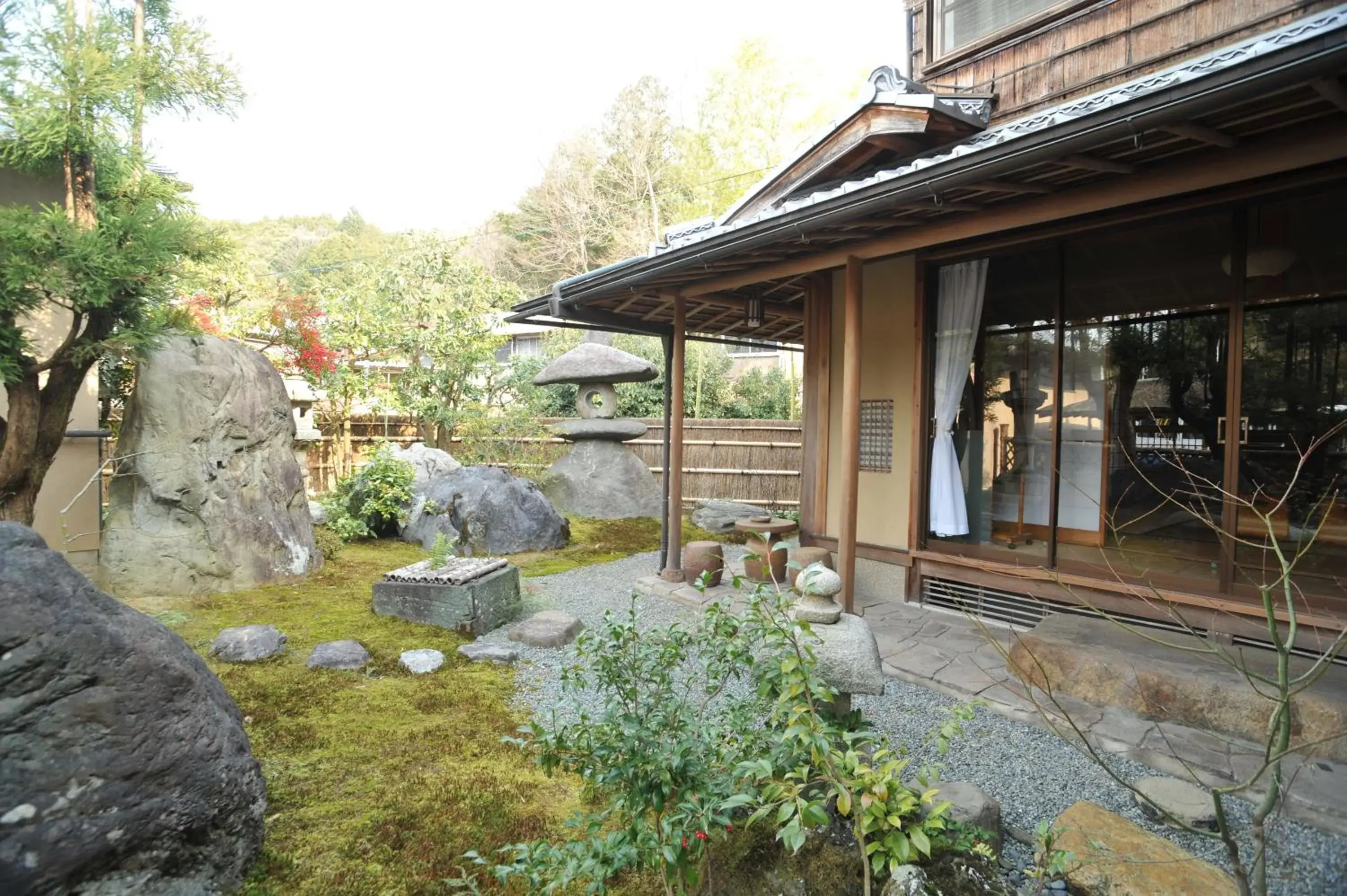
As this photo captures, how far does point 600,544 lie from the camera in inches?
344

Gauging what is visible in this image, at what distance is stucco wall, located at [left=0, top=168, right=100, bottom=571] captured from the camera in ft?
18.8

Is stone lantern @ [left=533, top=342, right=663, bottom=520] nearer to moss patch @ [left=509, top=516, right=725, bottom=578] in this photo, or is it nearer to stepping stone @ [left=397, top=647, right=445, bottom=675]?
moss patch @ [left=509, top=516, right=725, bottom=578]

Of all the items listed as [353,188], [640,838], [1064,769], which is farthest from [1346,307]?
[353,188]

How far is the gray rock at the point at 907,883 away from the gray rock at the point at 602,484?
28.3 feet

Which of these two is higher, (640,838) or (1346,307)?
(1346,307)

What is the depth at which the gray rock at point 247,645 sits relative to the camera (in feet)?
14.2

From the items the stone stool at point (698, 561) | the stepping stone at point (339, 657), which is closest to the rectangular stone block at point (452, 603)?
the stepping stone at point (339, 657)

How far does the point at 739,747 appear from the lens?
6.54ft

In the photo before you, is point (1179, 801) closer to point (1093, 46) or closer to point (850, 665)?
point (850, 665)

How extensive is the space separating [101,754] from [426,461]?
8.71 metres

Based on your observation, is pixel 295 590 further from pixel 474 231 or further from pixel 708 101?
pixel 474 231

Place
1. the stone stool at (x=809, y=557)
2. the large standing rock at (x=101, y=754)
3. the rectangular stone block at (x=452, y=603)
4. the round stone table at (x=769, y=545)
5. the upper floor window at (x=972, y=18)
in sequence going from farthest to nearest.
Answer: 1. the round stone table at (x=769, y=545)
2. the upper floor window at (x=972, y=18)
3. the stone stool at (x=809, y=557)
4. the rectangular stone block at (x=452, y=603)
5. the large standing rock at (x=101, y=754)

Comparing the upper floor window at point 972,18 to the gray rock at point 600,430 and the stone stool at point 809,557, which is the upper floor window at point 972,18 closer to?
the stone stool at point 809,557

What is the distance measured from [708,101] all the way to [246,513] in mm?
18241
